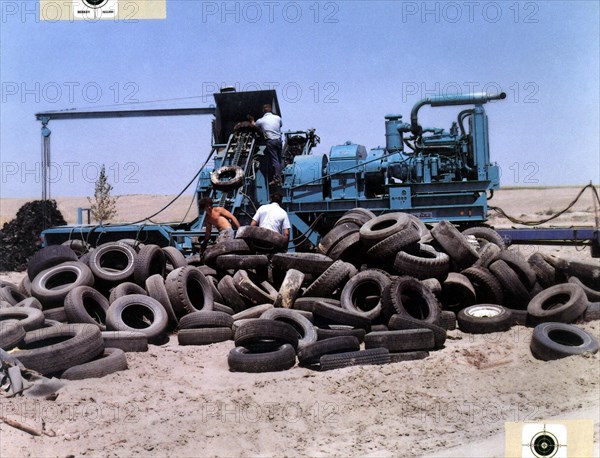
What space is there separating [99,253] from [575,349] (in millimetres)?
6985

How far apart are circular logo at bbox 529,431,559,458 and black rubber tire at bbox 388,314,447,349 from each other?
3323 mm

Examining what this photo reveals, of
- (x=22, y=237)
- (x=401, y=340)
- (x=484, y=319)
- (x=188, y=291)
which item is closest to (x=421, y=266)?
(x=484, y=319)

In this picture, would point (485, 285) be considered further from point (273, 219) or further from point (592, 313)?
point (273, 219)

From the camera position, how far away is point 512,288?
992 cm

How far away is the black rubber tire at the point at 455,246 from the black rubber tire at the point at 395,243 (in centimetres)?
62

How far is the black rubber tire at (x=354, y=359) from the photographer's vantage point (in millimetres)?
7758

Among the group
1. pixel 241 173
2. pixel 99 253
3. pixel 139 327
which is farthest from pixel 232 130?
pixel 139 327

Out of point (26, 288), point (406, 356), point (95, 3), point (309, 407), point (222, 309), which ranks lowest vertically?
point (309, 407)

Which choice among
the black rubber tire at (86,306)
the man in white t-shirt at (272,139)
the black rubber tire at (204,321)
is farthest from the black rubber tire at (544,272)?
the man in white t-shirt at (272,139)

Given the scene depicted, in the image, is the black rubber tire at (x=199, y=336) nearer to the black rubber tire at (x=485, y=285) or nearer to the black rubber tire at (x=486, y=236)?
the black rubber tire at (x=485, y=285)

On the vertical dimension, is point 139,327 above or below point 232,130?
below

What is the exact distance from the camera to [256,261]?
1053cm

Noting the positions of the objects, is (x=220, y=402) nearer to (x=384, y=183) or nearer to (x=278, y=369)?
(x=278, y=369)

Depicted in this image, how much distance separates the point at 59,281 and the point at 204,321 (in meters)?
2.64
